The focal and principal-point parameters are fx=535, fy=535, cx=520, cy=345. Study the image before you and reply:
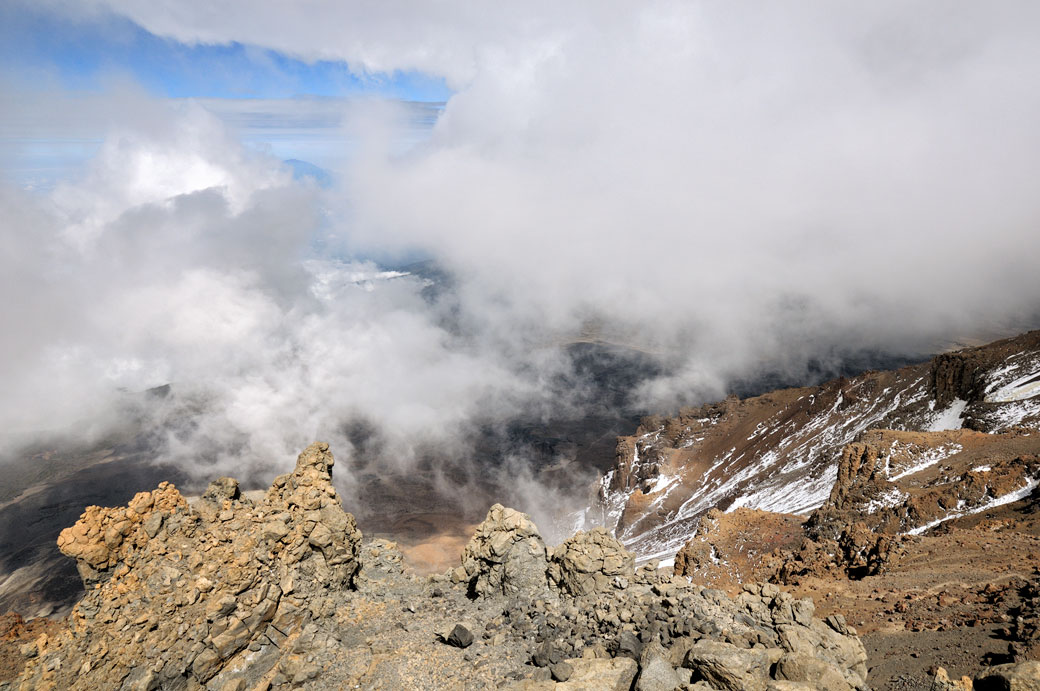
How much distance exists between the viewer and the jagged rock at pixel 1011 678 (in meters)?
11.9

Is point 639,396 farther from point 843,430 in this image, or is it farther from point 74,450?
point 74,450

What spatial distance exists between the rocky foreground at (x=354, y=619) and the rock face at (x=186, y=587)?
1.8 inches

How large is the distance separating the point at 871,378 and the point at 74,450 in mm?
159180

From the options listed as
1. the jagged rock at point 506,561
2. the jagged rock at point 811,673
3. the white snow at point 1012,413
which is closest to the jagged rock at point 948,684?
the jagged rock at point 811,673

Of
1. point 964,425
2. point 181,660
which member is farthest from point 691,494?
point 181,660

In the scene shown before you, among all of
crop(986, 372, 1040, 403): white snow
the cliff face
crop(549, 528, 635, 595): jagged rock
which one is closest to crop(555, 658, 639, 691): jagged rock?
crop(549, 528, 635, 595): jagged rock

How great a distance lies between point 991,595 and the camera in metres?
20.2

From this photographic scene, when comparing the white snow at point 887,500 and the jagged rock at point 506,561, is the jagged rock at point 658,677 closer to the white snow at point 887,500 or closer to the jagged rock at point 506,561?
the jagged rock at point 506,561

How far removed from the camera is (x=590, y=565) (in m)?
21.1

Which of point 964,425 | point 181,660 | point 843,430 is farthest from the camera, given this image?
point 843,430

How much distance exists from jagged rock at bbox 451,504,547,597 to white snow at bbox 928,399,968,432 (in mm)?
47363

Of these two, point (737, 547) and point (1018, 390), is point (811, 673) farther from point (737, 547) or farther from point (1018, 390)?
point (1018, 390)

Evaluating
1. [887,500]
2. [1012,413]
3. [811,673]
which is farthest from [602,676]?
[1012,413]

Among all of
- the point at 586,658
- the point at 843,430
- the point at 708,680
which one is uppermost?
the point at 708,680
